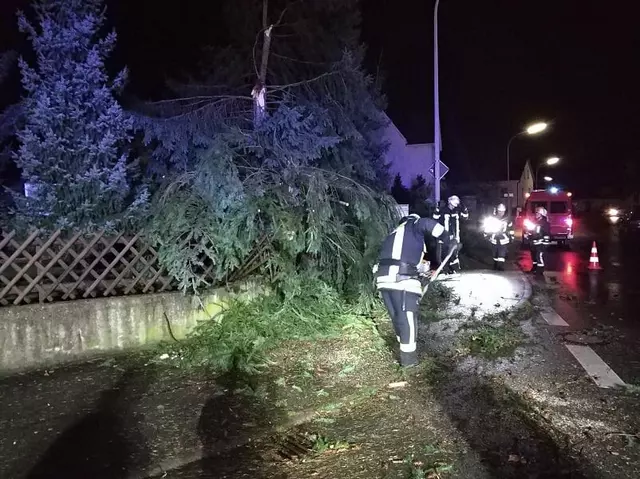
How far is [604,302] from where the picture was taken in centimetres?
966

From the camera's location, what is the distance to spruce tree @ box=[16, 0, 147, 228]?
6934 mm

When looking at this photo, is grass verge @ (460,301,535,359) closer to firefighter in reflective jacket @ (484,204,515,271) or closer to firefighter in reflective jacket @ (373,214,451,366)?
firefighter in reflective jacket @ (373,214,451,366)

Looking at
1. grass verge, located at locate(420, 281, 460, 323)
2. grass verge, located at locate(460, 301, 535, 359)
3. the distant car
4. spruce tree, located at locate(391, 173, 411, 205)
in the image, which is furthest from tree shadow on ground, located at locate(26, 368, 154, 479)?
the distant car

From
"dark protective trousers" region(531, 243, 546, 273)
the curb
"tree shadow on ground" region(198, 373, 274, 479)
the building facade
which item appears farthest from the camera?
the building facade

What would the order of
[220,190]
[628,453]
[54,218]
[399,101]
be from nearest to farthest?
[628,453] < [220,190] < [54,218] < [399,101]

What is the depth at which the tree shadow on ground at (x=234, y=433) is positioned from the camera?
3.96 metres

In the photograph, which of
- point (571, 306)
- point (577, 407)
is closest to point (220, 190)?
point (577, 407)

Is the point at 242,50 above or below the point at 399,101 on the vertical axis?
below

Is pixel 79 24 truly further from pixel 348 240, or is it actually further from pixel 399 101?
pixel 399 101

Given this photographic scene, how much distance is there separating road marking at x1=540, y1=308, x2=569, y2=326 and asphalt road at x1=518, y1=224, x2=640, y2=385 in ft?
0.29

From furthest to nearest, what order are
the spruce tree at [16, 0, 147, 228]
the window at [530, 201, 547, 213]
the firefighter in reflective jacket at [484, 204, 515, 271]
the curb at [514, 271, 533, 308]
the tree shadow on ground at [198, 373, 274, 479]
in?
the window at [530, 201, 547, 213] < the firefighter in reflective jacket at [484, 204, 515, 271] < the curb at [514, 271, 533, 308] < the spruce tree at [16, 0, 147, 228] < the tree shadow on ground at [198, 373, 274, 479]

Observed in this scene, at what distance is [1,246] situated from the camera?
594 centimetres

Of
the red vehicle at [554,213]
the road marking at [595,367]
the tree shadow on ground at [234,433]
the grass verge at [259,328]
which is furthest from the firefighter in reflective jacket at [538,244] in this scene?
the tree shadow on ground at [234,433]

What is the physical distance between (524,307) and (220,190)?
5.15m
